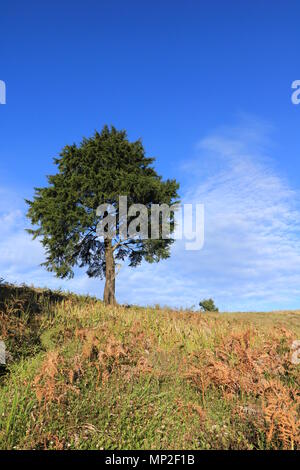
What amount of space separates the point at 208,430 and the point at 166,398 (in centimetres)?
102

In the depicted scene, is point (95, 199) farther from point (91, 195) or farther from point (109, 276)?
point (109, 276)

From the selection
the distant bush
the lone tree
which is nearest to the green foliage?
the lone tree

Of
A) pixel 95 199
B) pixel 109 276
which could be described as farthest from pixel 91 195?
pixel 109 276

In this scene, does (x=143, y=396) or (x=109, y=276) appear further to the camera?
(x=109, y=276)

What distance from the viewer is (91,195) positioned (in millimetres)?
24969

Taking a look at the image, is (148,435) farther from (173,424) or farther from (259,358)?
(259,358)

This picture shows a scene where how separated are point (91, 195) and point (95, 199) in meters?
0.99

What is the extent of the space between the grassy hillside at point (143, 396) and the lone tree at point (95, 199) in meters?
16.9

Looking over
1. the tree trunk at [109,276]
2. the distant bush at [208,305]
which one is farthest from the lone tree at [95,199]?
the distant bush at [208,305]

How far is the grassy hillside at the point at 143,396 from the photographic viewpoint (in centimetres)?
416

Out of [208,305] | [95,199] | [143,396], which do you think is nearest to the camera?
[143,396]
